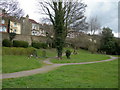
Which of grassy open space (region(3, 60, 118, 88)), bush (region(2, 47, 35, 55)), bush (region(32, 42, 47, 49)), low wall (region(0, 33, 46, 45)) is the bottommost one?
grassy open space (region(3, 60, 118, 88))

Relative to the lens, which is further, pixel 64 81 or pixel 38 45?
pixel 38 45

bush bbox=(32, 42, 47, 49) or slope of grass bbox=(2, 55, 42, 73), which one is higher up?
bush bbox=(32, 42, 47, 49)

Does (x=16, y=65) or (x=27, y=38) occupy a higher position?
(x=27, y=38)

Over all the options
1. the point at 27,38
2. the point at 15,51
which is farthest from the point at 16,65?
the point at 27,38

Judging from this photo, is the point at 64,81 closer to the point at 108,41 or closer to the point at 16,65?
the point at 16,65

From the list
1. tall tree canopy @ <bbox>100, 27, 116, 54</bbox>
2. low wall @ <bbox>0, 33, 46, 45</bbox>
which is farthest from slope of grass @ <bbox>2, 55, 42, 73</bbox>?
tall tree canopy @ <bbox>100, 27, 116, 54</bbox>

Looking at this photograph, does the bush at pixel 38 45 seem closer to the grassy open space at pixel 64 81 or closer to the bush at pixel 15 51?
the bush at pixel 15 51

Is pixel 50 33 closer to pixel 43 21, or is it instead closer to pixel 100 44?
pixel 43 21

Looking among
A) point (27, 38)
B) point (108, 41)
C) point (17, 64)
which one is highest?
point (27, 38)

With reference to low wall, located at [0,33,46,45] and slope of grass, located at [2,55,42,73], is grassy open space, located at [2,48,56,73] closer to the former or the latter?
slope of grass, located at [2,55,42,73]

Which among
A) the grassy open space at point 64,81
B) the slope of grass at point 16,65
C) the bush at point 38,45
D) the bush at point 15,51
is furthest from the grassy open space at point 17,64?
the bush at point 38,45

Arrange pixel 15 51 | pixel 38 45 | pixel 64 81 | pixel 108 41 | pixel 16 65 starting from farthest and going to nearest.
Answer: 1. pixel 108 41
2. pixel 38 45
3. pixel 15 51
4. pixel 16 65
5. pixel 64 81

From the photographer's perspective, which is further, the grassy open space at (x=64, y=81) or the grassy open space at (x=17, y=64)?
the grassy open space at (x=17, y=64)

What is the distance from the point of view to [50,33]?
85.3 ft
